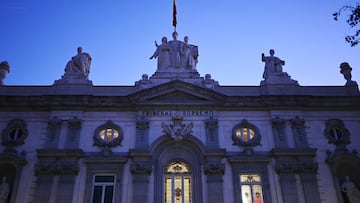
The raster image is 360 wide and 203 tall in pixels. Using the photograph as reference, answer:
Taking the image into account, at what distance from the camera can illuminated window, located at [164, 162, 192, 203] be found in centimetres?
1880

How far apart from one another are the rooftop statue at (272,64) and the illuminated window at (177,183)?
7920mm

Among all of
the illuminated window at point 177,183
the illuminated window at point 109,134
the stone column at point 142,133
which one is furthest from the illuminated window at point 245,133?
the illuminated window at point 109,134

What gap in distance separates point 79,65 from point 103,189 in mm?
8071

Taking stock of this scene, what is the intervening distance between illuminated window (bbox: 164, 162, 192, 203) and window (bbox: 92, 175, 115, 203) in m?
2.75

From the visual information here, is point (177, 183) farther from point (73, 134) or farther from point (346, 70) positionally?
point (346, 70)

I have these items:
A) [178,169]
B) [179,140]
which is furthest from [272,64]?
[178,169]

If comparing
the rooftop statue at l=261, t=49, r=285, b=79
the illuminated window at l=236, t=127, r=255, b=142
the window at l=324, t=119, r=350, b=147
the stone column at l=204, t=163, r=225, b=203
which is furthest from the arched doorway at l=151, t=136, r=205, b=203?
the window at l=324, t=119, r=350, b=147

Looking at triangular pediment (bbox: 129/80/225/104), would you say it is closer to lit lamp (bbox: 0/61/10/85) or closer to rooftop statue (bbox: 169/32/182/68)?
rooftop statue (bbox: 169/32/182/68)

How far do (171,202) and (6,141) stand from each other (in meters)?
9.44

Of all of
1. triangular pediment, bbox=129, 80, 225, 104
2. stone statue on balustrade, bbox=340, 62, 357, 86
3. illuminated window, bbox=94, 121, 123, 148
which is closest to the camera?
illuminated window, bbox=94, 121, 123, 148

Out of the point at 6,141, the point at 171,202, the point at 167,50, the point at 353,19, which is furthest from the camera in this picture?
the point at 167,50

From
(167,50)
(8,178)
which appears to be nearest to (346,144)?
(167,50)

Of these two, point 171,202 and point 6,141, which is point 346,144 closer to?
point 171,202

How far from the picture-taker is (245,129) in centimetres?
2064
